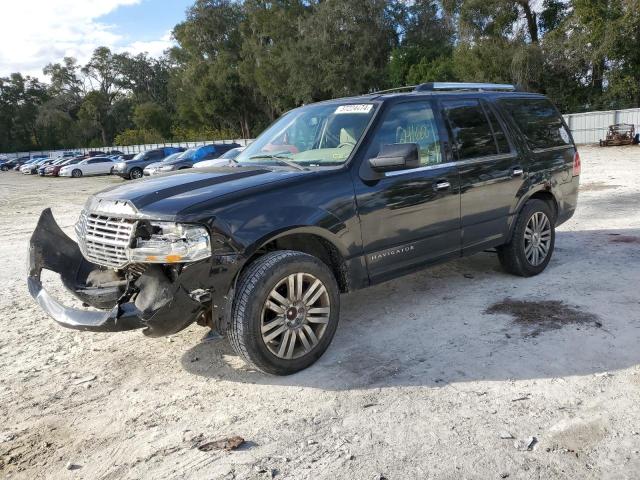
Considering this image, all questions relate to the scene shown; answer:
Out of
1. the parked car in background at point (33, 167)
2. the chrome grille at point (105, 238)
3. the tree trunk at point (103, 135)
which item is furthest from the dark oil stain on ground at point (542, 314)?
the tree trunk at point (103, 135)

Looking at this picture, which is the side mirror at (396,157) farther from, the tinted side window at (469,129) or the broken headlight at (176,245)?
the broken headlight at (176,245)

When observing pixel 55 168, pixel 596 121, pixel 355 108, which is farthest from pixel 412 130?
pixel 55 168

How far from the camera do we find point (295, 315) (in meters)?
3.82

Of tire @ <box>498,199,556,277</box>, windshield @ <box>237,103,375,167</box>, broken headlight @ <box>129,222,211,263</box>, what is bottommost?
tire @ <box>498,199,556,277</box>

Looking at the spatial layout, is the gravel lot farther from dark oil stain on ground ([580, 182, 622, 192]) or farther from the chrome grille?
dark oil stain on ground ([580, 182, 622, 192])

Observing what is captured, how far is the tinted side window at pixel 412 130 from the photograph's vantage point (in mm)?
4480

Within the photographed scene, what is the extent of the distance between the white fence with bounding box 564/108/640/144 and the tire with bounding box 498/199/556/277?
26210mm

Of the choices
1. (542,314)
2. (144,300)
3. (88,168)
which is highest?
(88,168)

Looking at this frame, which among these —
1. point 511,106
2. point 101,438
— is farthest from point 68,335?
point 511,106

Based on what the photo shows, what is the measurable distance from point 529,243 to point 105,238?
4.15m

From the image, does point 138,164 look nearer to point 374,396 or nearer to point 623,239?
point 623,239

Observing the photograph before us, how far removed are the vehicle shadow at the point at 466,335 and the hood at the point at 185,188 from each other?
128cm

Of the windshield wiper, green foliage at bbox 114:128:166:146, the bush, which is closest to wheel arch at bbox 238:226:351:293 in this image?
the windshield wiper

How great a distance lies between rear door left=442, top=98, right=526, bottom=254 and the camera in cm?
502
